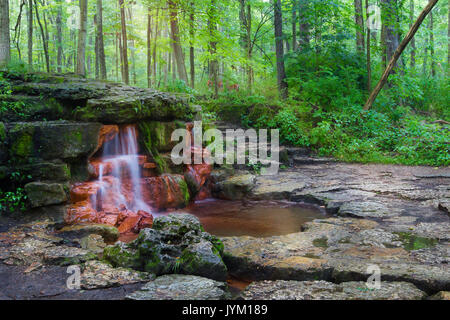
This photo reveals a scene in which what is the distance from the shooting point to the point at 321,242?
4.89 meters

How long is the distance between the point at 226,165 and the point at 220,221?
117 inches

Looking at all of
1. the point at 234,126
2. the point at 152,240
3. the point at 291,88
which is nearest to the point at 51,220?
the point at 152,240

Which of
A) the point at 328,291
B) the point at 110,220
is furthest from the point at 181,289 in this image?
the point at 110,220

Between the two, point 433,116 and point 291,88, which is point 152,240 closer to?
point 291,88

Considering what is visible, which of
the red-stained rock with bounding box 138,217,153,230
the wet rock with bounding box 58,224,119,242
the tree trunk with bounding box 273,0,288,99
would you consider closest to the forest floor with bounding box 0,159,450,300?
the wet rock with bounding box 58,224,119,242

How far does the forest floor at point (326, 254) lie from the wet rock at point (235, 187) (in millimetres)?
1799

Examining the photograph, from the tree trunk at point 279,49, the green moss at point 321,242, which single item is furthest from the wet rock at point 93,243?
the tree trunk at point 279,49

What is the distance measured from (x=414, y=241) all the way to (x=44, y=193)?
6.03 m

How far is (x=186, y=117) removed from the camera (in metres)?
9.46

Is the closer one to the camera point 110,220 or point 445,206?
point 445,206

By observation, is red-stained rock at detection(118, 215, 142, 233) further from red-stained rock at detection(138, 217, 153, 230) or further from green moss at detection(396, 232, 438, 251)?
green moss at detection(396, 232, 438, 251)

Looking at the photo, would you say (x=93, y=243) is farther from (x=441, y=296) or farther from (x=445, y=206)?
(x=445, y=206)

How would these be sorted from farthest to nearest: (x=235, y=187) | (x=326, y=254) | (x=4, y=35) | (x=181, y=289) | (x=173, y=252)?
1. (x=4, y=35)
2. (x=235, y=187)
3. (x=326, y=254)
4. (x=173, y=252)
5. (x=181, y=289)

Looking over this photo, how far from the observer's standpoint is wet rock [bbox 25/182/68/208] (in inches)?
238
